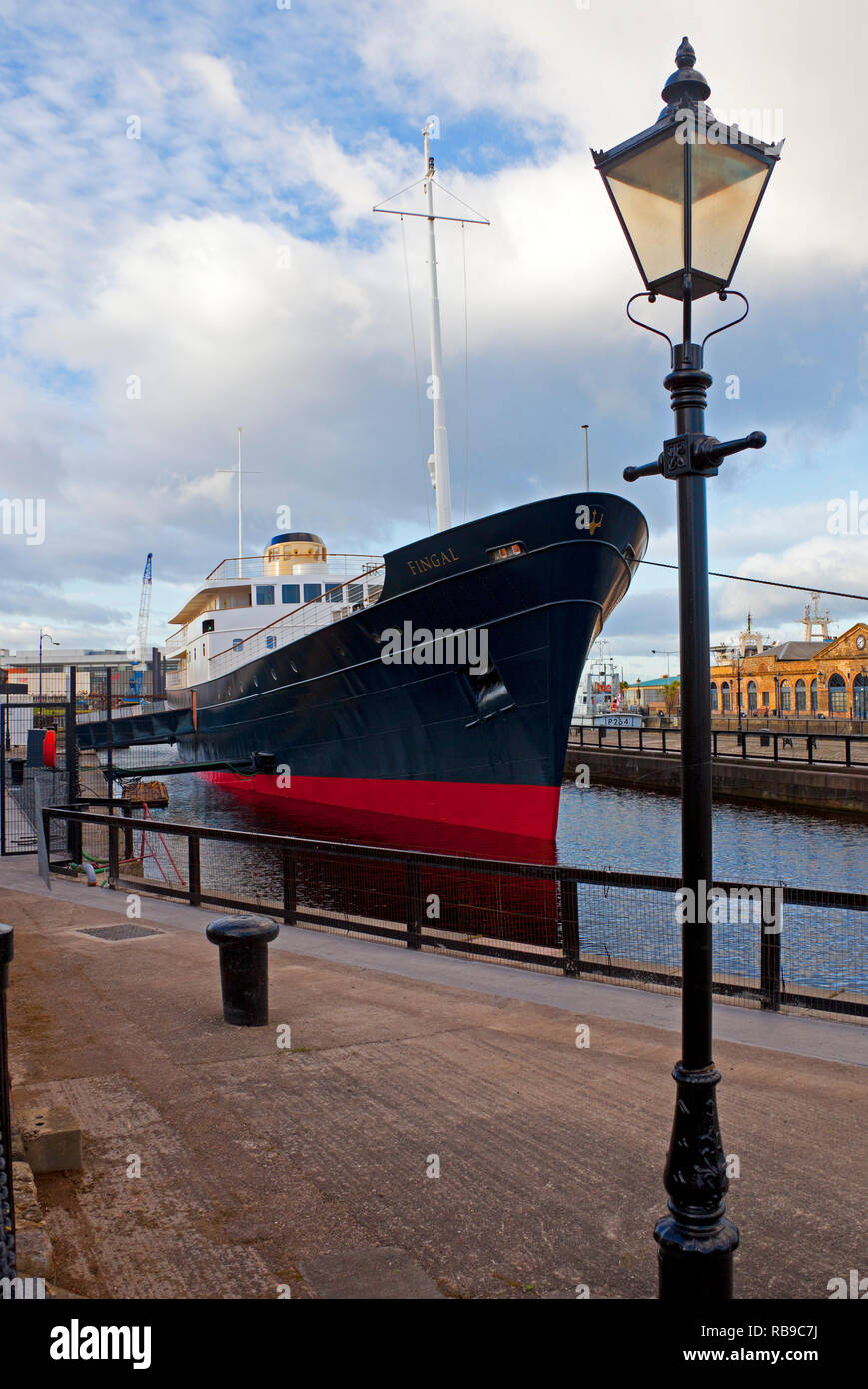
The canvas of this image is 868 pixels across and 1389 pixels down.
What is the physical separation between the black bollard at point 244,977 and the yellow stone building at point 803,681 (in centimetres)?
6037

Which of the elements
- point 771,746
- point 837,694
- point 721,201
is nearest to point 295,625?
point 721,201

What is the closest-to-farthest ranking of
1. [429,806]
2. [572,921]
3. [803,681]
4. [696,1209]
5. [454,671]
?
[696,1209], [572,921], [454,671], [429,806], [803,681]

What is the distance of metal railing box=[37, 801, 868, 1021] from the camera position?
6430 millimetres

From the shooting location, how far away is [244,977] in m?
5.99

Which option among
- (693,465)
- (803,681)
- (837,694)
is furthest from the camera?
(803,681)

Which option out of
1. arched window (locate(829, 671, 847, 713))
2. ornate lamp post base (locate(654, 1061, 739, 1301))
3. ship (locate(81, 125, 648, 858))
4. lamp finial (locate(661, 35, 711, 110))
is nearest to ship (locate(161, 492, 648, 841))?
ship (locate(81, 125, 648, 858))

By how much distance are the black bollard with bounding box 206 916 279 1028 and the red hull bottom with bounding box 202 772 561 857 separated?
36.3ft

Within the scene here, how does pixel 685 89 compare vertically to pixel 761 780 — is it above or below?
above

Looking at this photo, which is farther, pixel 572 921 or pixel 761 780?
pixel 761 780

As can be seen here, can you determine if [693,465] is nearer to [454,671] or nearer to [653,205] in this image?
[653,205]

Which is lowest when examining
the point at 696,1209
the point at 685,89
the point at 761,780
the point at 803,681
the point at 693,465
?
the point at 761,780

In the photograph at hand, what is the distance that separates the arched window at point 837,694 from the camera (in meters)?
65.2

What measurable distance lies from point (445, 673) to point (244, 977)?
40.0ft
